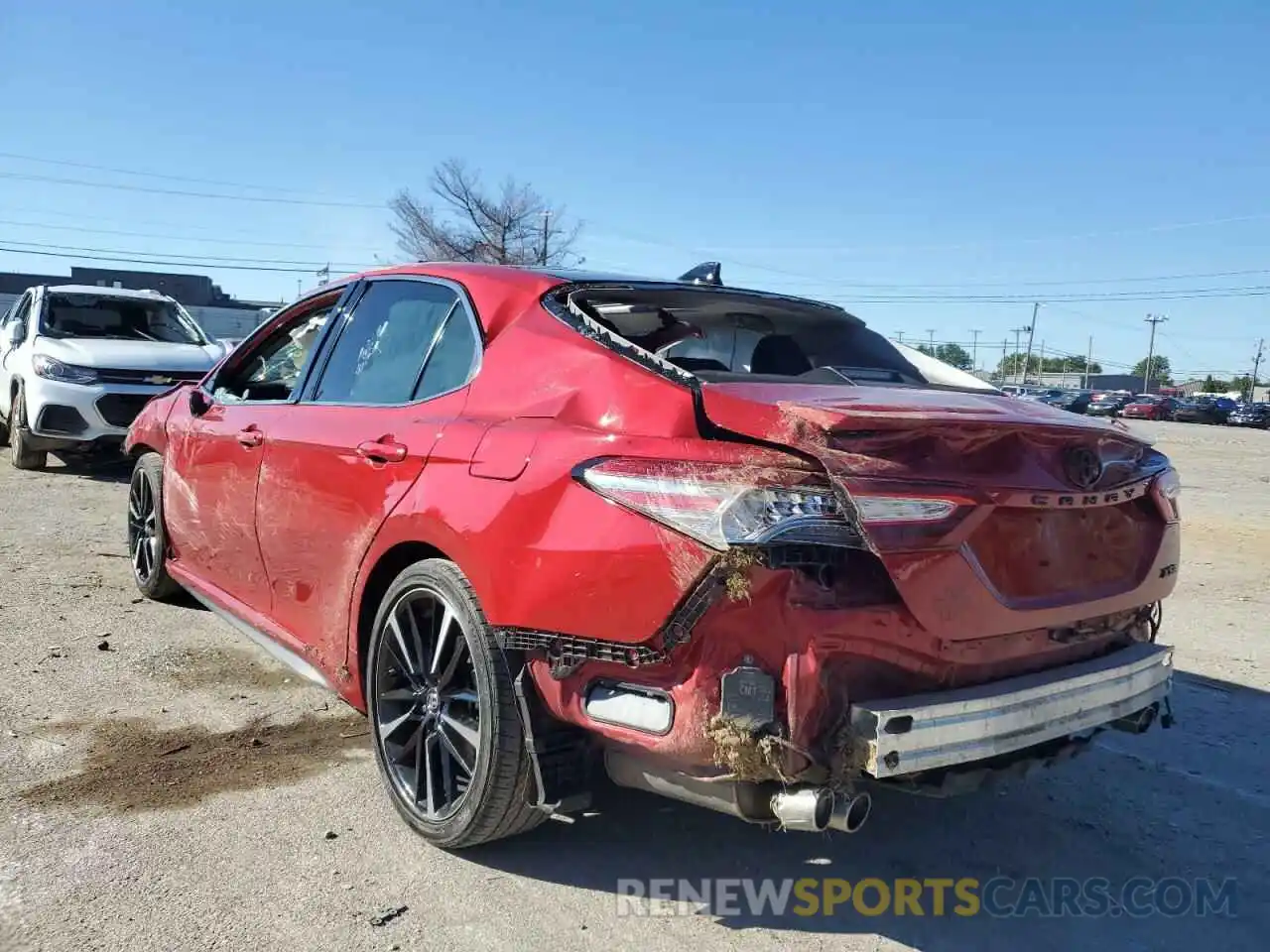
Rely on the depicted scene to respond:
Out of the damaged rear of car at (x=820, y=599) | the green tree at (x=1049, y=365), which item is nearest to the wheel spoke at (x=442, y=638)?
the damaged rear of car at (x=820, y=599)

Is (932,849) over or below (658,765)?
below

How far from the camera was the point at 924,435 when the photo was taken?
243cm

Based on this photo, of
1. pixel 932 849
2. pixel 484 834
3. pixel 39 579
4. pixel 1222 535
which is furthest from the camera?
pixel 1222 535

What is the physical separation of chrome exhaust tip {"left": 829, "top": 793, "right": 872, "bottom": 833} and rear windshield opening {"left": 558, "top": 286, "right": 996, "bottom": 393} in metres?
1.20

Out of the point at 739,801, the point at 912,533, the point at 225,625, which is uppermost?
the point at 912,533

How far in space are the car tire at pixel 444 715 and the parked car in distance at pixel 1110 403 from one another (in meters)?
55.2

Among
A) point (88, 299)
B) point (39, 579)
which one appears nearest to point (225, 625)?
point (39, 579)

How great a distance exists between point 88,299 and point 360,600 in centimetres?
958

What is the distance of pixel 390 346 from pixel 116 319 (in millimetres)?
9055

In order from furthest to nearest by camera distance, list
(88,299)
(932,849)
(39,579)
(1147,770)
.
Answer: (88,299)
(39,579)
(1147,770)
(932,849)

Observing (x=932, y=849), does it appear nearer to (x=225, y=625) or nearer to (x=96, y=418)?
(x=225, y=625)

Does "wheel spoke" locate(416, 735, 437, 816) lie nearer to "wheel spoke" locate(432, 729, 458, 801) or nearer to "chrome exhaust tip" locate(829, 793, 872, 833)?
"wheel spoke" locate(432, 729, 458, 801)

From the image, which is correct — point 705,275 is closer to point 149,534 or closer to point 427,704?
point 427,704

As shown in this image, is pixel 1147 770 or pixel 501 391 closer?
pixel 501 391
